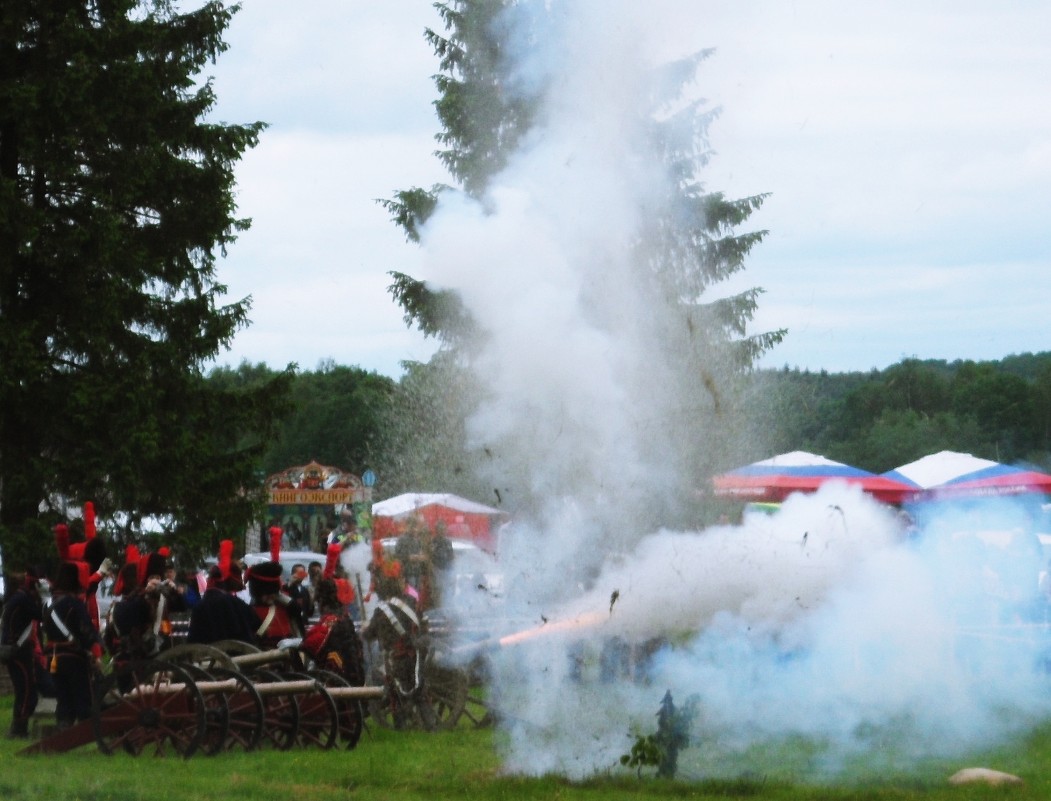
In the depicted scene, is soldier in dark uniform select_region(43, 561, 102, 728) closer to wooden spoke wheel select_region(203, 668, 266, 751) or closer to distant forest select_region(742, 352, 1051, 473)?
wooden spoke wheel select_region(203, 668, 266, 751)

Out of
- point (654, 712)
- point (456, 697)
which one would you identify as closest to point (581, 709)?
point (654, 712)

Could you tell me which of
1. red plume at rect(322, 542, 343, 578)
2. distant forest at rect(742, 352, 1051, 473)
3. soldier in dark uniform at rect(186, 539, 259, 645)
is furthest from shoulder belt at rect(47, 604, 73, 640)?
distant forest at rect(742, 352, 1051, 473)

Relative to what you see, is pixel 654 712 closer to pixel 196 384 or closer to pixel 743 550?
pixel 743 550

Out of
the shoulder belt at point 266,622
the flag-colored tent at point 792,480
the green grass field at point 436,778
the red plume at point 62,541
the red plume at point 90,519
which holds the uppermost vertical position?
the flag-colored tent at point 792,480

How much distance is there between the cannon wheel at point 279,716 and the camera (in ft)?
42.0

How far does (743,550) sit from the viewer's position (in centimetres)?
1065

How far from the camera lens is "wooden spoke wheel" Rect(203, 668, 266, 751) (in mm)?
12492

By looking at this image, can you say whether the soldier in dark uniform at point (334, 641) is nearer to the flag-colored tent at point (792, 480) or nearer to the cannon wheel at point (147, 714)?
the cannon wheel at point (147, 714)

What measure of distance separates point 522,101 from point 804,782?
26.6 ft

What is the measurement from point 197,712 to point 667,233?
7.03m

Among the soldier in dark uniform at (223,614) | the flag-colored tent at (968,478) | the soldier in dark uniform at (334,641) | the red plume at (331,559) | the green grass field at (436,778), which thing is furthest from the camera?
the red plume at (331,559)

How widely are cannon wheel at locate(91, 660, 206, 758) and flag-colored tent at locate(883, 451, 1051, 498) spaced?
7.92 meters

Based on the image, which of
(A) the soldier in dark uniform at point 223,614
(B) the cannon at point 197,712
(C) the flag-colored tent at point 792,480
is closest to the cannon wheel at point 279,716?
(B) the cannon at point 197,712

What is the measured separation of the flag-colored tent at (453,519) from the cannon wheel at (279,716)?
340 centimetres
